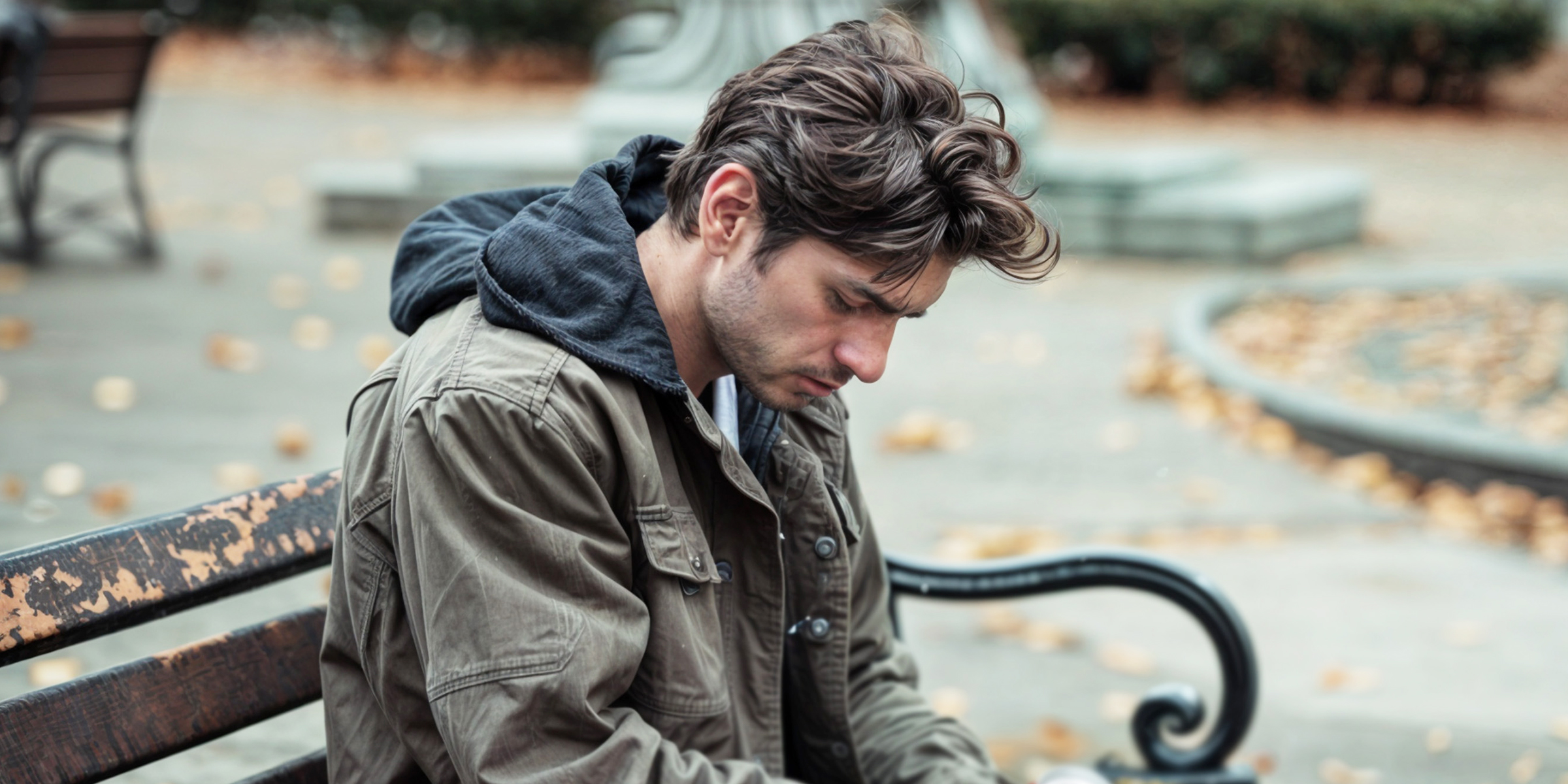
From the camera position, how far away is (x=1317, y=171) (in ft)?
33.7

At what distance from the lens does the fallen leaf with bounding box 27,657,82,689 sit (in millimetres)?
3191

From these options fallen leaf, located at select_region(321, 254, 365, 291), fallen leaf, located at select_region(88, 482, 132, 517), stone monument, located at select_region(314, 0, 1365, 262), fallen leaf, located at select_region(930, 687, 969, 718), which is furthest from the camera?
stone monument, located at select_region(314, 0, 1365, 262)

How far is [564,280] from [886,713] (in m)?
0.85

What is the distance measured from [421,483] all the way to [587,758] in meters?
0.33

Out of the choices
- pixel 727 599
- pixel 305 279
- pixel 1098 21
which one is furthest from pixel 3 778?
pixel 1098 21

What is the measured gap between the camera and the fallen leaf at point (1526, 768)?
316 cm

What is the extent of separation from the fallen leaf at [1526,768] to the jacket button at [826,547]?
6.82 ft

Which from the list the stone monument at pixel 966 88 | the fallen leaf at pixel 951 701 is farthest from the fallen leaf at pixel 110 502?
the stone monument at pixel 966 88

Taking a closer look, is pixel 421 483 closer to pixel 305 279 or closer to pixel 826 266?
pixel 826 266

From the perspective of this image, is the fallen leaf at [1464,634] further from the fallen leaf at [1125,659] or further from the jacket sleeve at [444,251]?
the jacket sleeve at [444,251]

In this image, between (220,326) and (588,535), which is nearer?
(588,535)

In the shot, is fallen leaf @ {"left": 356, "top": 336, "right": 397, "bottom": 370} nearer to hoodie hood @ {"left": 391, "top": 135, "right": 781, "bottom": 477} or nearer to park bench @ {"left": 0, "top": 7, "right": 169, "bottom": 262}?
park bench @ {"left": 0, "top": 7, "right": 169, "bottom": 262}

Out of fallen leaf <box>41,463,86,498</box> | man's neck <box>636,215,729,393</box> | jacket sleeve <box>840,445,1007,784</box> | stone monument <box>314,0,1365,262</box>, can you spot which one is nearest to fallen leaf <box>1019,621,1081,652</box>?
jacket sleeve <box>840,445,1007,784</box>

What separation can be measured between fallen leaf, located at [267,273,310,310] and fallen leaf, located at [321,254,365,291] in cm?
14
